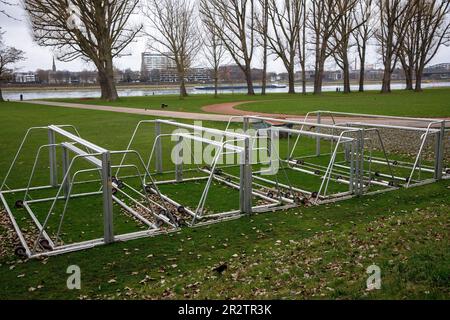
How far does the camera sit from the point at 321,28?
187ft

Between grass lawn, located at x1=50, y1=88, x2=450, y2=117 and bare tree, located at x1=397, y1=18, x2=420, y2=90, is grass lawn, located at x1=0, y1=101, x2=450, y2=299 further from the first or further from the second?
bare tree, located at x1=397, y1=18, x2=420, y2=90

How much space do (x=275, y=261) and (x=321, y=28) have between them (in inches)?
2151

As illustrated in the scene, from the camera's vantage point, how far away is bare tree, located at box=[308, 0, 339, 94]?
53.9 metres

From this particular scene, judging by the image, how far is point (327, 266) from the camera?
575 cm

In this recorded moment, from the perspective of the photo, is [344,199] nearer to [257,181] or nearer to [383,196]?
[383,196]

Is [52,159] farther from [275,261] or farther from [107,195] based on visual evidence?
[275,261]

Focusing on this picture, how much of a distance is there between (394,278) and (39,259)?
15.0 ft

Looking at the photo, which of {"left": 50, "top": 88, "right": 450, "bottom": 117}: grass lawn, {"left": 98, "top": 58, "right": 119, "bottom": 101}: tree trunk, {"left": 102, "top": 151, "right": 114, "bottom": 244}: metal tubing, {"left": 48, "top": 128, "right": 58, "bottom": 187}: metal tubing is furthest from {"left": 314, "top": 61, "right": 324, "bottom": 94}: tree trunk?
{"left": 102, "top": 151, "right": 114, "bottom": 244}: metal tubing

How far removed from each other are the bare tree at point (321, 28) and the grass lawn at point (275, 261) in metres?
47.7

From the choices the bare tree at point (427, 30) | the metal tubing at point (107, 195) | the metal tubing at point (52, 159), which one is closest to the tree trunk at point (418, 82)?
the bare tree at point (427, 30)

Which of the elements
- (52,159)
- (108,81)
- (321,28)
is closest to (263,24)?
(321,28)

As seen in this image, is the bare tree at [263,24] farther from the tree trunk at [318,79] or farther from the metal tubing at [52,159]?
the metal tubing at [52,159]
